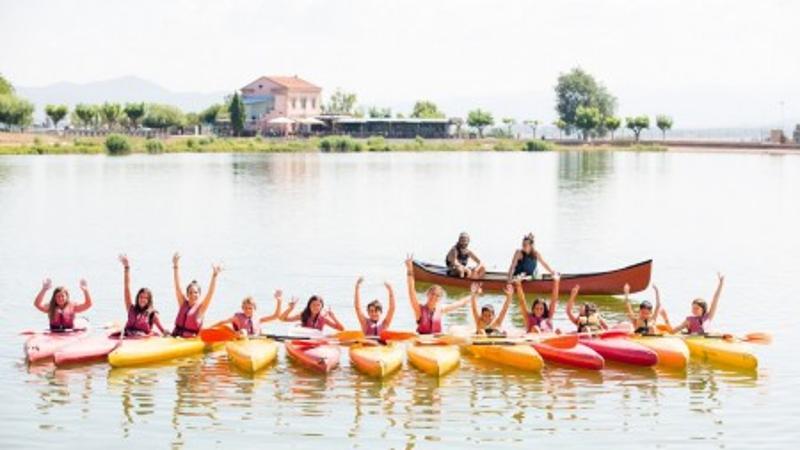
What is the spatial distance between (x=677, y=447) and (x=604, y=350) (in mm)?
4043

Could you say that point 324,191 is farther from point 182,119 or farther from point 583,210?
point 182,119

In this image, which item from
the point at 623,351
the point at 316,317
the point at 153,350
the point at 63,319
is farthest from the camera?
the point at 316,317

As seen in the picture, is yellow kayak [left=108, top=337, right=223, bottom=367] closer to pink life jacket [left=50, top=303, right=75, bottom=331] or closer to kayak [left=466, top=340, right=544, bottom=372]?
pink life jacket [left=50, top=303, right=75, bottom=331]

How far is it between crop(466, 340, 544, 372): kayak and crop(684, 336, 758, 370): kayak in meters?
2.92

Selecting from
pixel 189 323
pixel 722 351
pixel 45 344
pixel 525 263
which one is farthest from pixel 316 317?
pixel 525 263

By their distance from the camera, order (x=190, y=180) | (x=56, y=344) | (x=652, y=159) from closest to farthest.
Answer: (x=56, y=344) → (x=190, y=180) → (x=652, y=159)

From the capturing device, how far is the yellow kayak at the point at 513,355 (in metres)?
19.4

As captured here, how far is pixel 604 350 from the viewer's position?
65.4 ft

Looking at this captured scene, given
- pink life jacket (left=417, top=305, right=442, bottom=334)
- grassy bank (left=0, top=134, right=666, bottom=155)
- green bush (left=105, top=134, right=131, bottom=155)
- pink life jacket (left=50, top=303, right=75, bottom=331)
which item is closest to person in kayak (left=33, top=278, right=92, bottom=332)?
pink life jacket (left=50, top=303, right=75, bottom=331)

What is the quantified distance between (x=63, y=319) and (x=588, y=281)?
12114 mm

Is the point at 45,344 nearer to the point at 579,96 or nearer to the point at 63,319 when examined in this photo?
the point at 63,319

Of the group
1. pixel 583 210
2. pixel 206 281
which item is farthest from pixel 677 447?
pixel 583 210

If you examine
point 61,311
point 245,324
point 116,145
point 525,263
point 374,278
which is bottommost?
point 374,278

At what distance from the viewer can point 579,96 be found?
17038 centimetres
